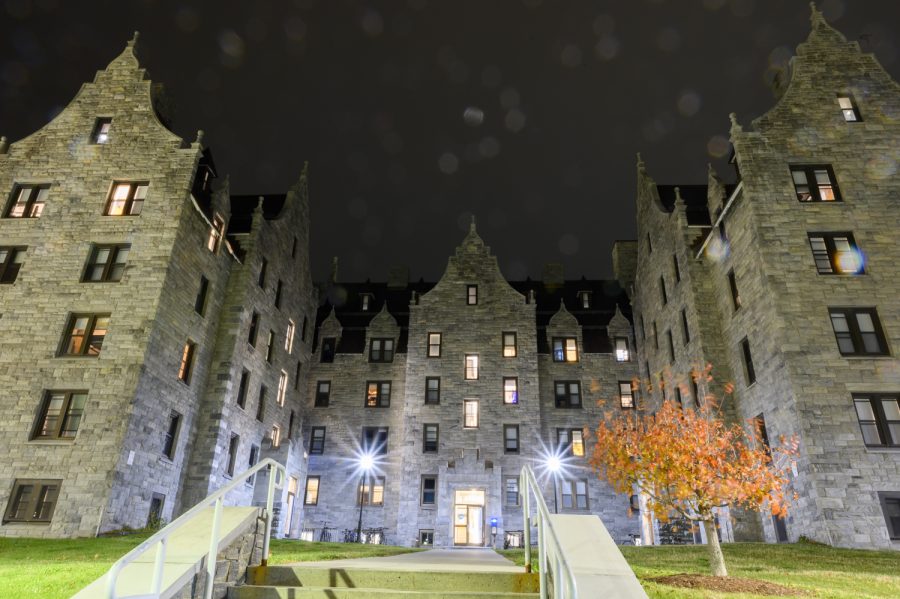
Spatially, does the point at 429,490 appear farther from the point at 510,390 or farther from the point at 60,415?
the point at 60,415

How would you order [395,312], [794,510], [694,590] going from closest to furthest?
1. [694,590]
2. [794,510]
3. [395,312]

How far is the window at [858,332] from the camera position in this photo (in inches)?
824

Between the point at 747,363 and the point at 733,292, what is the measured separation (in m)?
3.14

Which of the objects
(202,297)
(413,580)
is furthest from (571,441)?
(413,580)

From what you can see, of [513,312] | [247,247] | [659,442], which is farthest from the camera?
[513,312]

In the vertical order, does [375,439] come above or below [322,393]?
below

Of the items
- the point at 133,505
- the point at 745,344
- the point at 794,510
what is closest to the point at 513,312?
the point at 745,344

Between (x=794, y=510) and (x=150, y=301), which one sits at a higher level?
(x=150, y=301)

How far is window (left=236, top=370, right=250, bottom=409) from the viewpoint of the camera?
2867cm

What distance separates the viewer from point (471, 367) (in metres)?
36.0

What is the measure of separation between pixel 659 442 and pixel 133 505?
18033 millimetres

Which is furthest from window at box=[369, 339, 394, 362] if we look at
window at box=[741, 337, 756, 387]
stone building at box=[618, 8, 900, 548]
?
window at box=[741, 337, 756, 387]

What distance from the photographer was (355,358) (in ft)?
125

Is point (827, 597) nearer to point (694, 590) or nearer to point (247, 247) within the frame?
point (694, 590)
